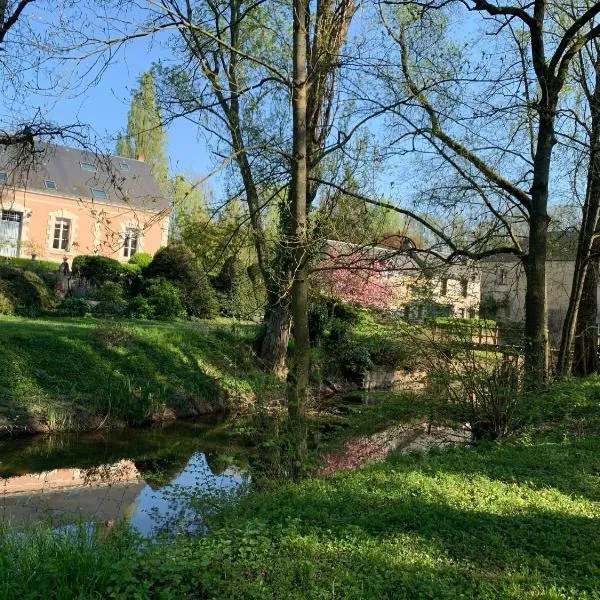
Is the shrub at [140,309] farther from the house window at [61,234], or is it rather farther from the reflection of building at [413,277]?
the house window at [61,234]

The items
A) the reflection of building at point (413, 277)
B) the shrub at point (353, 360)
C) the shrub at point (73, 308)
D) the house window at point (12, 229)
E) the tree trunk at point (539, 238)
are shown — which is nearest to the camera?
the reflection of building at point (413, 277)

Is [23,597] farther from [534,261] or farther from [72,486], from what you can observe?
[534,261]

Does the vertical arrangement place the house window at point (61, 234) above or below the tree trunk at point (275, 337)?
above

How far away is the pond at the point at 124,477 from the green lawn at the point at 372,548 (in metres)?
1.07

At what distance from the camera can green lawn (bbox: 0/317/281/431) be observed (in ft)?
35.9

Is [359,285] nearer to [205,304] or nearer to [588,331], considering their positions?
[588,331]

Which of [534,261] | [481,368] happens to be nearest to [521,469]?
[481,368]

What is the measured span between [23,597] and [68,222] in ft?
123

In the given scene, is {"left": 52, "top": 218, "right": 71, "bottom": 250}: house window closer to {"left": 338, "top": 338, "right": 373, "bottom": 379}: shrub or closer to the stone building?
{"left": 338, "top": 338, "right": 373, "bottom": 379}: shrub

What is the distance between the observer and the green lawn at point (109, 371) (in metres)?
10.9

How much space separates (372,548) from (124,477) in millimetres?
5643

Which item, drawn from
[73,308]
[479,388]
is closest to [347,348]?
[73,308]

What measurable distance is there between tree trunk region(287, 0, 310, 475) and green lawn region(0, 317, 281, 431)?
83 cm

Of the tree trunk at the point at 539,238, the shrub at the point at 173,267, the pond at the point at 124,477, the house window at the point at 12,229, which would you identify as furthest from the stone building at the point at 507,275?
the house window at the point at 12,229
